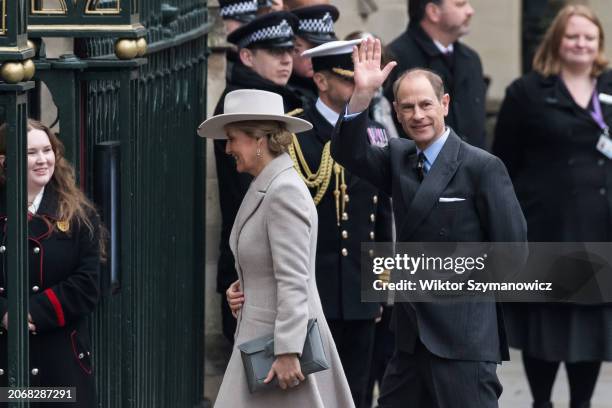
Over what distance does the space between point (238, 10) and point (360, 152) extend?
2.34 meters

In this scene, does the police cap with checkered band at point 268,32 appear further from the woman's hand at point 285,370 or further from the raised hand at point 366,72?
the woman's hand at point 285,370

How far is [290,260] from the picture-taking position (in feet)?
19.9

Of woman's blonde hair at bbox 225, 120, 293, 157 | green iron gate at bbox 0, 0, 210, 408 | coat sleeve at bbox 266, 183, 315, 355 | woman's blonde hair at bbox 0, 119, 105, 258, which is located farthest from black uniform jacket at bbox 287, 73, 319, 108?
woman's blonde hair at bbox 0, 119, 105, 258

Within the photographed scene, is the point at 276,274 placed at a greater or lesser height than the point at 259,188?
lesser

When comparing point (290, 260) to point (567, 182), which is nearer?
point (290, 260)

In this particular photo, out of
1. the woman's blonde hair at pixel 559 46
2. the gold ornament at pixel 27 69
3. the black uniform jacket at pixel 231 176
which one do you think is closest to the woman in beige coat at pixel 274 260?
the gold ornament at pixel 27 69

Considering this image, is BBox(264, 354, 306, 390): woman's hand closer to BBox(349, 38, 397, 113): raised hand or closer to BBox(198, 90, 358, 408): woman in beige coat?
BBox(198, 90, 358, 408): woman in beige coat

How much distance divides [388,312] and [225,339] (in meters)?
0.82

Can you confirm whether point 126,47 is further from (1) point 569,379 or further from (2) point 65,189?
(1) point 569,379

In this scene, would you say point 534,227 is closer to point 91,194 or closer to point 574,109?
point 574,109

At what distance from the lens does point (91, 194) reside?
639cm

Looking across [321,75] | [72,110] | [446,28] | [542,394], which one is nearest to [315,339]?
[72,110]

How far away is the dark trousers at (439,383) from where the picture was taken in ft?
21.1

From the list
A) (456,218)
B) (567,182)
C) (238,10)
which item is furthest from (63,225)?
(567,182)
